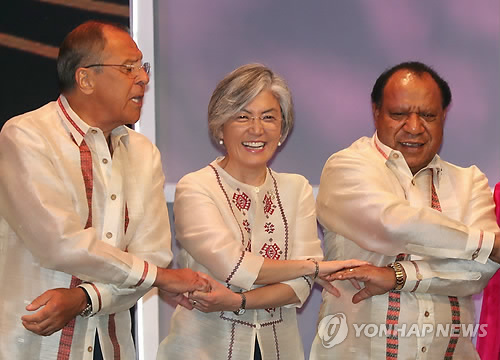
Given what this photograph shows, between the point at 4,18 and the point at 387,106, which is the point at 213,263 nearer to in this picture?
the point at 387,106

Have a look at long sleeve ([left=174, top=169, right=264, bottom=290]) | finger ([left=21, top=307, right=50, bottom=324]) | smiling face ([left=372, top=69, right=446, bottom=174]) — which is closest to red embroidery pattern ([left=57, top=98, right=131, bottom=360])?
finger ([left=21, top=307, right=50, bottom=324])

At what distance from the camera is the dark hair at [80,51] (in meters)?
3.34

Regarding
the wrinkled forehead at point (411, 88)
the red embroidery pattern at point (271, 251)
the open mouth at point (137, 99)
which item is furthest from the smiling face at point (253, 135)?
the wrinkled forehead at point (411, 88)

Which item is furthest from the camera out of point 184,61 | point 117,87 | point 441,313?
point 184,61

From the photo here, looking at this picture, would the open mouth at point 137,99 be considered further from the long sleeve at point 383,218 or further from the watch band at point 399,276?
the watch band at point 399,276

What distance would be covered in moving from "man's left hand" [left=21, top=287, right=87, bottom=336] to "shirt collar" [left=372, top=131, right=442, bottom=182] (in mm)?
1565

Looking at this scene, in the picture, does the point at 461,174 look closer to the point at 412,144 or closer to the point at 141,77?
the point at 412,144

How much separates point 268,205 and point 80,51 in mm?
1047

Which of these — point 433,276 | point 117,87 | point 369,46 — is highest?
point 369,46

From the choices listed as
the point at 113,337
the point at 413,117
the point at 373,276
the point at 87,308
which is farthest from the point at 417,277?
the point at 87,308

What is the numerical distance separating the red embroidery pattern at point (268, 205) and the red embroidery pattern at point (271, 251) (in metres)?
0.14

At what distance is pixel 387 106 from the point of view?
3801mm

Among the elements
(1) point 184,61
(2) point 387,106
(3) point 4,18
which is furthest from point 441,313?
(3) point 4,18

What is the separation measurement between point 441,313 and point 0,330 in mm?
1854
